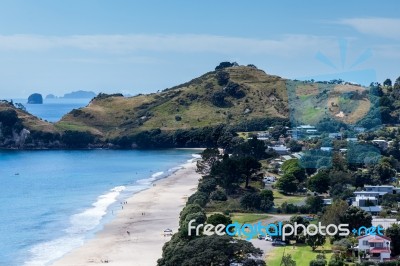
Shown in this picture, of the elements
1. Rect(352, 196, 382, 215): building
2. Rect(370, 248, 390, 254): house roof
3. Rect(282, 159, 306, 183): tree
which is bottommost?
Rect(370, 248, 390, 254): house roof

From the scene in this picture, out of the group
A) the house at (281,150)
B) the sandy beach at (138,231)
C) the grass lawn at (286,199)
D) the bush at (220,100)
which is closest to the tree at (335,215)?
the sandy beach at (138,231)

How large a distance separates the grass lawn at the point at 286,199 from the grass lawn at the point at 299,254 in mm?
19621

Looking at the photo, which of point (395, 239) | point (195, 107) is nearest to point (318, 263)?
point (395, 239)

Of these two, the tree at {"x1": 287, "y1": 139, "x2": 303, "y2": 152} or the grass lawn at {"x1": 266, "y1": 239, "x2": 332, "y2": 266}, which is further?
the tree at {"x1": 287, "y1": 139, "x2": 303, "y2": 152}

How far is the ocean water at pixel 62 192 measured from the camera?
57125 mm

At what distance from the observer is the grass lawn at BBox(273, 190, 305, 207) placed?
69.8 m

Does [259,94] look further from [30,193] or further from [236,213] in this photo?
[236,213]

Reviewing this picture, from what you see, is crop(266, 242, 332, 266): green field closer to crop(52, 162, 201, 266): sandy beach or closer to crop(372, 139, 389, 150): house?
crop(52, 162, 201, 266): sandy beach

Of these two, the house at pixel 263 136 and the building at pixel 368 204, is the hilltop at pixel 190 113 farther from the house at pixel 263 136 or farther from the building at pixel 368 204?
the building at pixel 368 204

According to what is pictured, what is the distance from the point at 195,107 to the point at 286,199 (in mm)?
95957

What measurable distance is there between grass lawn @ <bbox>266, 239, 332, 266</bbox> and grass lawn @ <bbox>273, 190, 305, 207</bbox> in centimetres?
1962

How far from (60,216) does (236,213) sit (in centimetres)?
1802

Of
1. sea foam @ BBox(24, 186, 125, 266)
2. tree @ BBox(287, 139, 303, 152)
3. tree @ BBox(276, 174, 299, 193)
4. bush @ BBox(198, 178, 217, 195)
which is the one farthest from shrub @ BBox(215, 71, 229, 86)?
tree @ BBox(276, 174, 299, 193)

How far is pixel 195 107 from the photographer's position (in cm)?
16662
